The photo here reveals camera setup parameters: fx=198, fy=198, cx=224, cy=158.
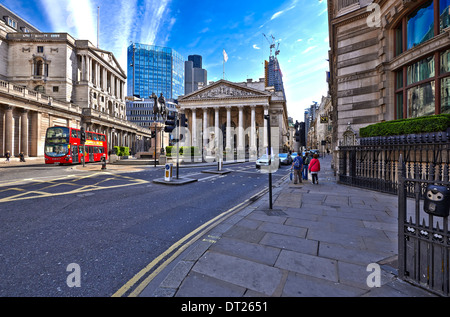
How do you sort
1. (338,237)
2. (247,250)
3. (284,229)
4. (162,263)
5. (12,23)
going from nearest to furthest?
1. (162,263)
2. (247,250)
3. (338,237)
4. (284,229)
5. (12,23)

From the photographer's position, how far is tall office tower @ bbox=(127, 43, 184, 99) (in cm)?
11962

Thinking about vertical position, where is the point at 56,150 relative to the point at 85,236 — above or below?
above

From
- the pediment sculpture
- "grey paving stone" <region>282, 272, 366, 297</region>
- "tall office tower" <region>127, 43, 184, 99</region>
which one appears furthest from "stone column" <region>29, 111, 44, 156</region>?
"tall office tower" <region>127, 43, 184, 99</region>

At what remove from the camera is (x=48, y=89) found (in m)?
44.3

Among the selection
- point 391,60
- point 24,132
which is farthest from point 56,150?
point 391,60

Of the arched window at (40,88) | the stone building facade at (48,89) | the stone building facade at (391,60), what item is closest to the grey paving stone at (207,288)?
the stone building facade at (391,60)

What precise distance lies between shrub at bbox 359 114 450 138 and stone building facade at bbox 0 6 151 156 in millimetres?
41349

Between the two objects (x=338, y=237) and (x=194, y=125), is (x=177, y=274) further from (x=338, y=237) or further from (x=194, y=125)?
(x=194, y=125)

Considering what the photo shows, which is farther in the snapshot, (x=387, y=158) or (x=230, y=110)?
(x=230, y=110)

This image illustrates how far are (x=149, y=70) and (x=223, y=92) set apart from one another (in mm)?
87352

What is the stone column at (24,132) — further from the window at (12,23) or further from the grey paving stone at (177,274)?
the grey paving stone at (177,274)

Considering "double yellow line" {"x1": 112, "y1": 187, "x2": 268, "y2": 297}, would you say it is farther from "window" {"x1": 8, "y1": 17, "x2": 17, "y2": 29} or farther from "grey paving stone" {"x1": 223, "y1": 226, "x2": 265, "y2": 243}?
"window" {"x1": 8, "y1": 17, "x2": 17, "y2": 29}

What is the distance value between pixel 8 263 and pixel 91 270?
4.30 ft
